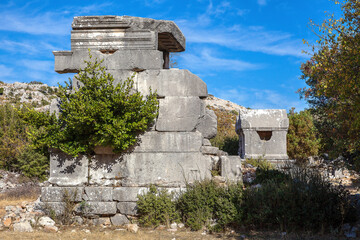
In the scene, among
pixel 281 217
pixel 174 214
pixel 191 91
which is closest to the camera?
pixel 281 217

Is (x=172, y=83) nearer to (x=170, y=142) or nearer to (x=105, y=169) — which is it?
(x=170, y=142)

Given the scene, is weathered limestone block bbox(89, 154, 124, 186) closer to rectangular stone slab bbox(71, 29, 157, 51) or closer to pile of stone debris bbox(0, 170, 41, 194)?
rectangular stone slab bbox(71, 29, 157, 51)

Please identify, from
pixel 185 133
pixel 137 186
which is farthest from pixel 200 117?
pixel 137 186

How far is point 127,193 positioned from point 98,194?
59 cm

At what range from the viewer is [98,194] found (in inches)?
285

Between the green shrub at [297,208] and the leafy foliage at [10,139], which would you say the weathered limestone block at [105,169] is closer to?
the green shrub at [297,208]

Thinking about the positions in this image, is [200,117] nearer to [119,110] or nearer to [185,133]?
[185,133]

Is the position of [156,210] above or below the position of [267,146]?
below

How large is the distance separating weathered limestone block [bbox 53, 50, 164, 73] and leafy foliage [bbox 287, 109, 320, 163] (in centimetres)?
988

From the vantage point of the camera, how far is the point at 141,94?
24.8ft

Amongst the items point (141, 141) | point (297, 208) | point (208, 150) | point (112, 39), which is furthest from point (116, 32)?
point (297, 208)

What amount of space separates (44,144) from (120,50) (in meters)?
2.48

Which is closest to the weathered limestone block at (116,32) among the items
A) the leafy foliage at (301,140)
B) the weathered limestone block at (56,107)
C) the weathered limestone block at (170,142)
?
the weathered limestone block at (56,107)

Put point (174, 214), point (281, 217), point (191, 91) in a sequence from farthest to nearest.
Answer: point (191, 91) → point (174, 214) → point (281, 217)
